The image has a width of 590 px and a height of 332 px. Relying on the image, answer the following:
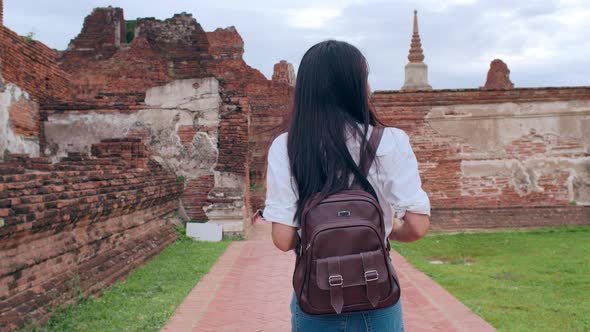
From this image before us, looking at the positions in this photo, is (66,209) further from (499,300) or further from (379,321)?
(499,300)

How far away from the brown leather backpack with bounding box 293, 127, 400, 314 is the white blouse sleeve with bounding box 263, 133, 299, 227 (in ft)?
0.33

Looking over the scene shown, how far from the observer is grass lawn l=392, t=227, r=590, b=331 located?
4.59 meters

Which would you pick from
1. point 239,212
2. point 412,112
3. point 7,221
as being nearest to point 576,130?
point 412,112

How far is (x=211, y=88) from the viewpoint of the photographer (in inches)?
381

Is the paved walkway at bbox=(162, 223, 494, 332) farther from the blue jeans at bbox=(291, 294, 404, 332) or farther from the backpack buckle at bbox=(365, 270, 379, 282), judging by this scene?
the backpack buckle at bbox=(365, 270, 379, 282)

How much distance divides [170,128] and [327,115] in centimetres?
822

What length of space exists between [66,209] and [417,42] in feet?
60.6

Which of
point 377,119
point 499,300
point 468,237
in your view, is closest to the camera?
point 377,119

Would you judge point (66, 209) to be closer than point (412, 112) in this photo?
Yes

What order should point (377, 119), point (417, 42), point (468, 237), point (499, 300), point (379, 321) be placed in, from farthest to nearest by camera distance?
1. point (417, 42)
2. point (468, 237)
3. point (499, 300)
4. point (377, 119)
5. point (379, 321)

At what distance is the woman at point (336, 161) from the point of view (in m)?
1.68

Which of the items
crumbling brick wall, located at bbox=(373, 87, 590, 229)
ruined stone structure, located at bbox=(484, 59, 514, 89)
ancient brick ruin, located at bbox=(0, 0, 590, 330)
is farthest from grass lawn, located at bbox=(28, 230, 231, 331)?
ruined stone structure, located at bbox=(484, 59, 514, 89)

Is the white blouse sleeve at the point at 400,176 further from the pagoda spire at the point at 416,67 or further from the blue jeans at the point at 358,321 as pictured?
the pagoda spire at the point at 416,67

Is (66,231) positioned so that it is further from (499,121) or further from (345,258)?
(499,121)
